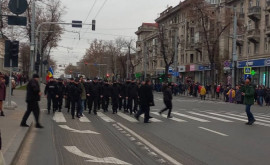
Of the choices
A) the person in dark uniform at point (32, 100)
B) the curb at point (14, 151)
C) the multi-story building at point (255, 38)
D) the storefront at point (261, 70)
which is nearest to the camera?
the curb at point (14, 151)

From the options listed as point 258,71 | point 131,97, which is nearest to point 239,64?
point 258,71

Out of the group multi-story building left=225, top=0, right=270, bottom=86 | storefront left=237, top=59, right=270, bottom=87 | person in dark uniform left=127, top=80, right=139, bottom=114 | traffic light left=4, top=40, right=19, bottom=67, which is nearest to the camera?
traffic light left=4, top=40, right=19, bottom=67

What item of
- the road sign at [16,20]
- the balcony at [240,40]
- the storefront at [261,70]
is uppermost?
the balcony at [240,40]

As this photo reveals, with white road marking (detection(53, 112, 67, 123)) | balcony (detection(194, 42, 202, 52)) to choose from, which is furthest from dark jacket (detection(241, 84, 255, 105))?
balcony (detection(194, 42, 202, 52))

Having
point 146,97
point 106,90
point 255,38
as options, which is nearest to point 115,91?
point 106,90

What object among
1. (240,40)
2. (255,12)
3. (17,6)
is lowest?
(17,6)

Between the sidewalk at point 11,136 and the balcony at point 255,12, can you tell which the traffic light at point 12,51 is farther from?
the balcony at point 255,12

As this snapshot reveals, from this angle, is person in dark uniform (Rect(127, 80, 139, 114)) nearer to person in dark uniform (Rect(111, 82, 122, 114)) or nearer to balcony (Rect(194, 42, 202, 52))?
person in dark uniform (Rect(111, 82, 122, 114))

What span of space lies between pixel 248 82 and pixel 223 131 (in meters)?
3.24

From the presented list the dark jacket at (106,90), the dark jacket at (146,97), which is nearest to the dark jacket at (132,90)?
the dark jacket at (106,90)

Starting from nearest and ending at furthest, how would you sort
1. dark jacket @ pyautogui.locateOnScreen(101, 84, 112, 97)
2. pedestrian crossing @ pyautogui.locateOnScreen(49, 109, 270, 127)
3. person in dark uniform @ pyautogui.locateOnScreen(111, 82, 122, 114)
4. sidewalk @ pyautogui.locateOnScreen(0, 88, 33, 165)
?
sidewalk @ pyautogui.locateOnScreen(0, 88, 33, 165), pedestrian crossing @ pyautogui.locateOnScreen(49, 109, 270, 127), person in dark uniform @ pyautogui.locateOnScreen(111, 82, 122, 114), dark jacket @ pyautogui.locateOnScreen(101, 84, 112, 97)

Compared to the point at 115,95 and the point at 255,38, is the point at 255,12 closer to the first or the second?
the point at 255,38

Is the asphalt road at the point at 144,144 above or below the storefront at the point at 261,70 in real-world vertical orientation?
below

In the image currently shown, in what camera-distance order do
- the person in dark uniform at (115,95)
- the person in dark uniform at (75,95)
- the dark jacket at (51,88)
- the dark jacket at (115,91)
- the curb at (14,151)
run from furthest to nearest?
the dark jacket at (115,91)
the person in dark uniform at (115,95)
the dark jacket at (51,88)
the person in dark uniform at (75,95)
the curb at (14,151)
